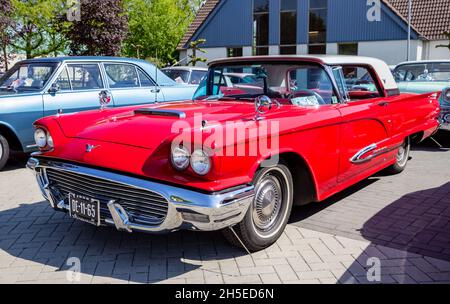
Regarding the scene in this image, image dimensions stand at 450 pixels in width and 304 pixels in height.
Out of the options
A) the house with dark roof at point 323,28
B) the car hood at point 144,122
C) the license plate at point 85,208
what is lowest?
the license plate at point 85,208

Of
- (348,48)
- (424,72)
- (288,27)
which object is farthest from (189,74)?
(288,27)

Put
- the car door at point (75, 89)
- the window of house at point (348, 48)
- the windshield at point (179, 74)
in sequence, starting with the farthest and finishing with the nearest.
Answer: the window of house at point (348, 48) < the windshield at point (179, 74) < the car door at point (75, 89)

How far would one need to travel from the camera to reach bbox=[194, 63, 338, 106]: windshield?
14.1 ft

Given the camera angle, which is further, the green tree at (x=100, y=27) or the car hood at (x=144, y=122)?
the green tree at (x=100, y=27)

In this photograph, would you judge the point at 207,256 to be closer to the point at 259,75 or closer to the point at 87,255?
the point at 87,255

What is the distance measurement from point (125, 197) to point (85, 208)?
1.22ft

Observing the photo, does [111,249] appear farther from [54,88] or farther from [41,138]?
[54,88]

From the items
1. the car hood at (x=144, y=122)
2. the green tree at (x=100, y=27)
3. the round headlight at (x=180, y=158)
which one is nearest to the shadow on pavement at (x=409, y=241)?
the round headlight at (x=180, y=158)

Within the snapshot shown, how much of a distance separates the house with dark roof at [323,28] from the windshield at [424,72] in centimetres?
1280

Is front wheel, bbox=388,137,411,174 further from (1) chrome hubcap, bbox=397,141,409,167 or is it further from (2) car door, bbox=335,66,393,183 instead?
(2) car door, bbox=335,66,393,183

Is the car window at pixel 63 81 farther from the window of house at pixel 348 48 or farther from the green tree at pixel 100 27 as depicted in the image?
the window of house at pixel 348 48

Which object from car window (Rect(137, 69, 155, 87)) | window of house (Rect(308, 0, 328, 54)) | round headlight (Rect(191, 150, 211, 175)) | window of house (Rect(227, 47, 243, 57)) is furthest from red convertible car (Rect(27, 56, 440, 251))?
window of house (Rect(227, 47, 243, 57))

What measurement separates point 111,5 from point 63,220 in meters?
12.8

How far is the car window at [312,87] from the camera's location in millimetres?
4215
